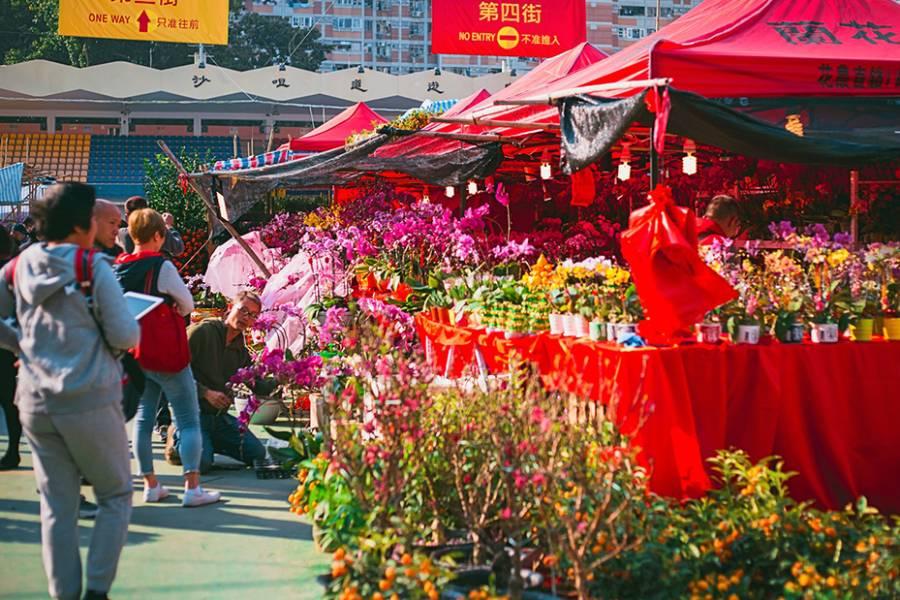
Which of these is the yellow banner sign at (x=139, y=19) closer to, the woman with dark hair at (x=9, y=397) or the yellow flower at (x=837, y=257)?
the woman with dark hair at (x=9, y=397)

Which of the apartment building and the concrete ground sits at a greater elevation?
the apartment building

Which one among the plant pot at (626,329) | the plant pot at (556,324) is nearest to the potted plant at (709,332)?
the plant pot at (626,329)

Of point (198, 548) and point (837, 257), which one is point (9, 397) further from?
point (837, 257)

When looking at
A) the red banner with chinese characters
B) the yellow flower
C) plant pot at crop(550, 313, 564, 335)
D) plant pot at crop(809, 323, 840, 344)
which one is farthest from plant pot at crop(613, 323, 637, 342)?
the red banner with chinese characters

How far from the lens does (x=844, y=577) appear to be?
374cm

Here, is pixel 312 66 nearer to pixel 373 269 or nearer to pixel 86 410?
pixel 373 269

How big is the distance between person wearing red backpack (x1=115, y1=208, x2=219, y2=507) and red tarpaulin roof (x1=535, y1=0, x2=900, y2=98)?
10.2 feet

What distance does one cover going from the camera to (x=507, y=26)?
2034cm

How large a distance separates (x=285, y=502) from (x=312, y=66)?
5195cm

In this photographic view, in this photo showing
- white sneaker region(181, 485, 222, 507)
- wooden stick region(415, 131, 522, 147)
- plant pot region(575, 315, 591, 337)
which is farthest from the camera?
wooden stick region(415, 131, 522, 147)

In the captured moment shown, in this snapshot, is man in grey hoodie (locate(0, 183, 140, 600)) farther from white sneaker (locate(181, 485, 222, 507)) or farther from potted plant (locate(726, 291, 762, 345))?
potted plant (locate(726, 291, 762, 345))

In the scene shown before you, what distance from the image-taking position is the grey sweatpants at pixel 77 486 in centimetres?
380

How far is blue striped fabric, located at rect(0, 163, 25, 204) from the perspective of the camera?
72.2ft

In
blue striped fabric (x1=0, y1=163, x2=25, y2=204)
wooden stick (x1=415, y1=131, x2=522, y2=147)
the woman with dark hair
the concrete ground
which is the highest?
blue striped fabric (x1=0, y1=163, x2=25, y2=204)
